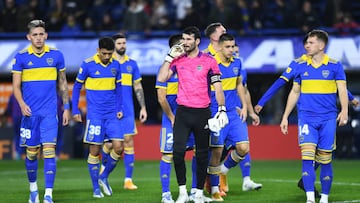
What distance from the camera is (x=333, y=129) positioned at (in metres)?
13.0

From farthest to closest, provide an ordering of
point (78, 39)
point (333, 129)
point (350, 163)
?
1. point (78, 39)
2. point (350, 163)
3. point (333, 129)

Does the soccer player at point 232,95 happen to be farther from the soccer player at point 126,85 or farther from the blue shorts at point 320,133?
the soccer player at point 126,85

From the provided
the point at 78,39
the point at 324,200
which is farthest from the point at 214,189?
the point at 78,39

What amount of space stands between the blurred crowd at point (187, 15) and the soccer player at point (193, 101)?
13.5m

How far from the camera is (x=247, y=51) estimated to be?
26531 mm

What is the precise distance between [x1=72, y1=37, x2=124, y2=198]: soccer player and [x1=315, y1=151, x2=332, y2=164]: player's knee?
144 inches

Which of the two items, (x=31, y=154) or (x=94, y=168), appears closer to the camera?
(x=31, y=154)

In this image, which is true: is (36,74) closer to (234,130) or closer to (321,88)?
(234,130)

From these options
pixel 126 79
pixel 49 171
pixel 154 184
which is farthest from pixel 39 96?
pixel 154 184

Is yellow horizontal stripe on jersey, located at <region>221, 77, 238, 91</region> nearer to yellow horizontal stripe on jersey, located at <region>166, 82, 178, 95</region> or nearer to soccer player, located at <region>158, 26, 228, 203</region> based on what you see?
Result: yellow horizontal stripe on jersey, located at <region>166, 82, 178, 95</region>

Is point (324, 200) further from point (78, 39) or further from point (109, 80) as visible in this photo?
point (78, 39)

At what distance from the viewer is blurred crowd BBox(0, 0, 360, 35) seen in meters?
26.6

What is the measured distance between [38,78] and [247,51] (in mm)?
13459

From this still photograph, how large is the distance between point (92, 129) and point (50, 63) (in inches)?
69.3
